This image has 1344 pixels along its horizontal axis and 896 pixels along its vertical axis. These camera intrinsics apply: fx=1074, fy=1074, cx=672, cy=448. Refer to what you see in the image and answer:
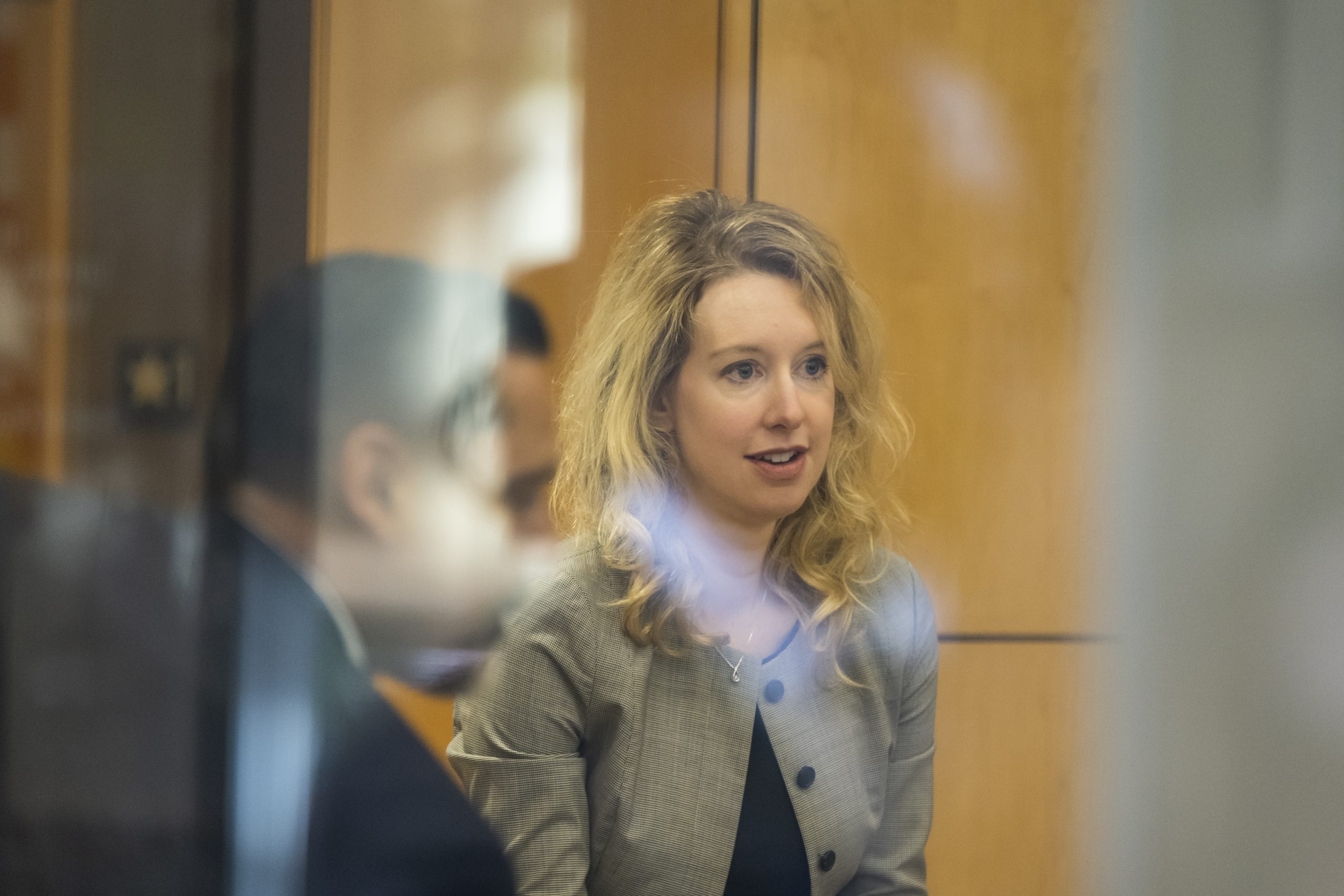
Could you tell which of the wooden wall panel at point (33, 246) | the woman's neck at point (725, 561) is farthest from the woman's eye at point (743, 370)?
the wooden wall panel at point (33, 246)

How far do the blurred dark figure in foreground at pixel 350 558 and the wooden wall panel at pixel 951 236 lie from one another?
0.33m

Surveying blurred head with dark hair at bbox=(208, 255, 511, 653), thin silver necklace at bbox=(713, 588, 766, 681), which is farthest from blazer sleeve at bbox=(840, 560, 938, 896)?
blurred head with dark hair at bbox=(208, 255, 511, 653)

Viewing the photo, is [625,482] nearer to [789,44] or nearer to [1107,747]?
[789,44]

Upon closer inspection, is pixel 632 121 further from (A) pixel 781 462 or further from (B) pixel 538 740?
(B) pixel 538 740

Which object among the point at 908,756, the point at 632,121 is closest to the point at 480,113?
the point at 632,121

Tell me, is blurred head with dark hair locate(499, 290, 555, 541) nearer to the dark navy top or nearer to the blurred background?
the blurred background

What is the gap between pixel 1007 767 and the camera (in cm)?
83

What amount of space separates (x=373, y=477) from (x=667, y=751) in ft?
1.00

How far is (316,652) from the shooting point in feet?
1.99

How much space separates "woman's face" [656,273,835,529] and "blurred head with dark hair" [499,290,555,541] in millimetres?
91

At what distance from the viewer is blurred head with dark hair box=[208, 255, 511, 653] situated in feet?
1.97

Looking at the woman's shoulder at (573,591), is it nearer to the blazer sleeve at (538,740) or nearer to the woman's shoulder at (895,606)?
the blazer sleeve at (538,740)

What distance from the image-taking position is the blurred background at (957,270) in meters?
0.29

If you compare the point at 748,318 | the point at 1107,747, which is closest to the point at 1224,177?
the point at 1107,747
